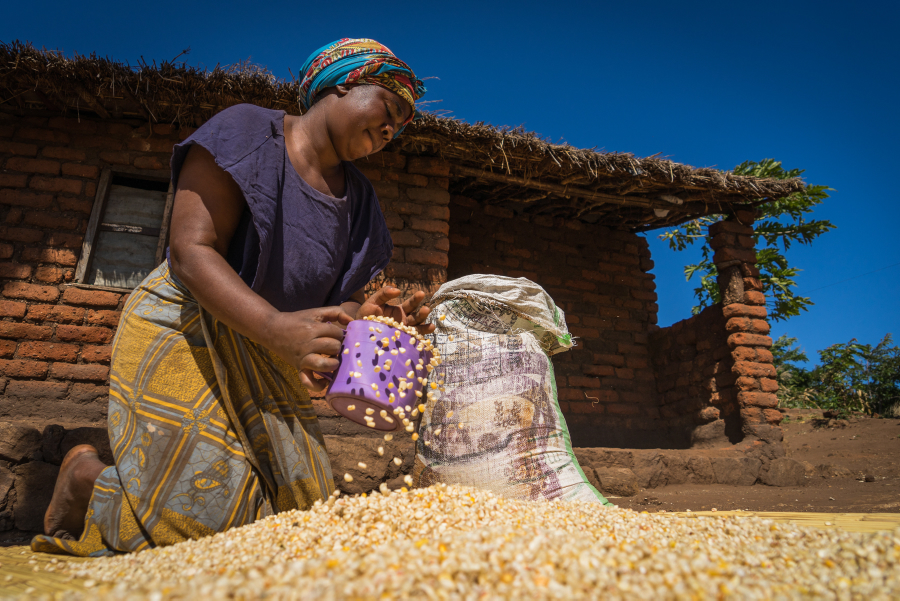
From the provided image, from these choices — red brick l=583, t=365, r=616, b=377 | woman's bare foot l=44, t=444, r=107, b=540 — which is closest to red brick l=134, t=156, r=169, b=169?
woman's bare foot l=44, t=444, r=107, b=540

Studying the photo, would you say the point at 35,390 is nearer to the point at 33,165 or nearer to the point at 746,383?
the point at 33,165

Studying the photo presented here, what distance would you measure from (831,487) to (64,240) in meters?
5.53

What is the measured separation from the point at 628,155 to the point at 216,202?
3.52 meters

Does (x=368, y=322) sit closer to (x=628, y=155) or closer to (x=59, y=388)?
(x=59, y=388)

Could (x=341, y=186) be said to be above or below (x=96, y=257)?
below

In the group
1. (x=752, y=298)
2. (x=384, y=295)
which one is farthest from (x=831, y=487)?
(x=384, y=295)

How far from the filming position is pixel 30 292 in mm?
3250

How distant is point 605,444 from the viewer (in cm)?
496

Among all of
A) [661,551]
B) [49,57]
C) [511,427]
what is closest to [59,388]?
[49,57]

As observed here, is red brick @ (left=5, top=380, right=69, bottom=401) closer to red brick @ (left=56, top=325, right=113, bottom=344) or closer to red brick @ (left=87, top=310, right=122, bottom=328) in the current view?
red brick @ (left=56, top=325, right=113, bottom=344)

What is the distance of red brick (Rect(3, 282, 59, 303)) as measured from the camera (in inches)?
127

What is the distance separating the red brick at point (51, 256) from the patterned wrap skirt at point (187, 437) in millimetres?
2322

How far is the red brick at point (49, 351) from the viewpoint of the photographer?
3146 millimetres

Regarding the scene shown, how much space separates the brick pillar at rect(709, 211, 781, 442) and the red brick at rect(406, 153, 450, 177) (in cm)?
264
